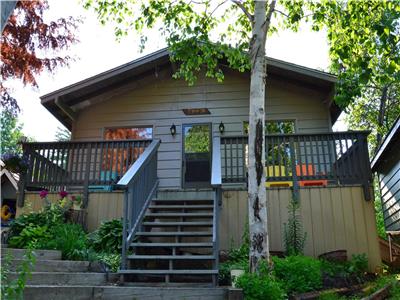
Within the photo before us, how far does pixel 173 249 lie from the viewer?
4977mm

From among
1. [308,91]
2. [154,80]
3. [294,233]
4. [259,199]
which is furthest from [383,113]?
[259,199]

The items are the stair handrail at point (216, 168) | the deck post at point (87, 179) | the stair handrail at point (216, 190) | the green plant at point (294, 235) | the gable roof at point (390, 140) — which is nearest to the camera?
the stair handrail at point (216, 190)

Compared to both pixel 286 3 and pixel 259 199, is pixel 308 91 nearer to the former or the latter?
pixel 286 3

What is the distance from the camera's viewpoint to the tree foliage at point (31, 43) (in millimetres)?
8234

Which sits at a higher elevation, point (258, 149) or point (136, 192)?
point (258, 149)

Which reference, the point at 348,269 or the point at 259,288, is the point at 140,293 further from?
the point at 348,269

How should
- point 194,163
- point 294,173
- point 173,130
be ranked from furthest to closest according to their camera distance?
point 173,130, point 194,163, point 294,173

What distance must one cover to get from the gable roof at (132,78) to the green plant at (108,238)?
146 inches

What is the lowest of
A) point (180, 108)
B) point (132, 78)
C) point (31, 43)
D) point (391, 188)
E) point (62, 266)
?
point (62, 266)

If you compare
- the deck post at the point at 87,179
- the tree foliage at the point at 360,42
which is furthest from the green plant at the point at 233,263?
the deck post at the point at 87,179

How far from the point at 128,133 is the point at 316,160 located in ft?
15.1

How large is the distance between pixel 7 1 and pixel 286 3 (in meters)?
5.97

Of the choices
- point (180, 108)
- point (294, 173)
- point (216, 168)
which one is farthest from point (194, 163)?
point (216, 168)

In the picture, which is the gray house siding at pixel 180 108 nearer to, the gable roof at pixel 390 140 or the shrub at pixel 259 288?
the gable roof at pixel 390 140
